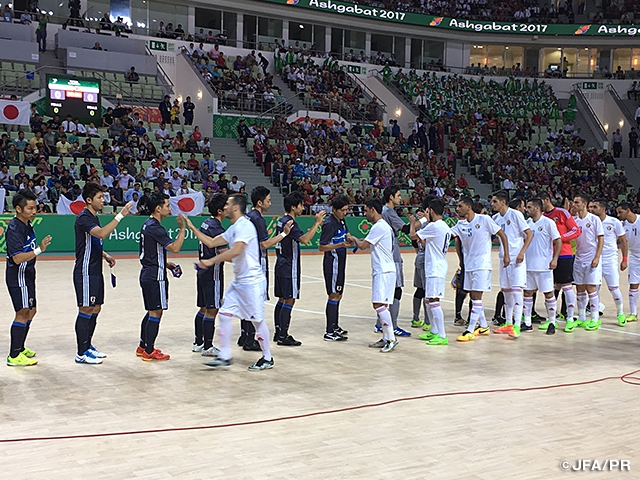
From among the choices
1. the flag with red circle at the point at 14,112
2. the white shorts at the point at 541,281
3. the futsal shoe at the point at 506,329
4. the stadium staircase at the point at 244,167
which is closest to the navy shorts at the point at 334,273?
the futsal shoe at the point at 506,329

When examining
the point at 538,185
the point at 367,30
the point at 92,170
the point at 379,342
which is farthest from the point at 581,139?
the point at 379,342

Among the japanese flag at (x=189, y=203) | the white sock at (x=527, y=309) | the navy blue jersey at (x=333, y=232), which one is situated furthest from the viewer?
the japanese flag at (x=189, y=203)

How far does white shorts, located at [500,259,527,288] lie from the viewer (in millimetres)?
11117

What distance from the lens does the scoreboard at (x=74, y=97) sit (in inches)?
1056

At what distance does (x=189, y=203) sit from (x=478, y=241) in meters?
15.4

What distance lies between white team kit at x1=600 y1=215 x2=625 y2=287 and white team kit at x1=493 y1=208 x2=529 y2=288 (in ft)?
7.18

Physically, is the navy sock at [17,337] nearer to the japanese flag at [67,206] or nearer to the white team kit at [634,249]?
the white team kit at [634,249]

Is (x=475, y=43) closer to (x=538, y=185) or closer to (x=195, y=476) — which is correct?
(x=538, y=185)

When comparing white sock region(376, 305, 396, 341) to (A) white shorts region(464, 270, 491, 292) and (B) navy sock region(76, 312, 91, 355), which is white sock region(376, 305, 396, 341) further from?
(B) navy sock region(76, 312, 91, 355)

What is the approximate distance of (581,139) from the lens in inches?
1678

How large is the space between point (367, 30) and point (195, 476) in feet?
142

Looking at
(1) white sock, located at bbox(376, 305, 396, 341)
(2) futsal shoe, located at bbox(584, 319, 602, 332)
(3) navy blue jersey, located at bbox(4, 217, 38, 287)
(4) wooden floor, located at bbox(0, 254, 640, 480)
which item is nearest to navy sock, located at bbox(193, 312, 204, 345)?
(4) wooden floor, located at bbox(0, 254, 640, 480)

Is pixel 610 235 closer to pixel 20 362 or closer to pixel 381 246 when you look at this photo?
pixel 381 246

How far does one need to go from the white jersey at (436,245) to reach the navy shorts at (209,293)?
3.06m
